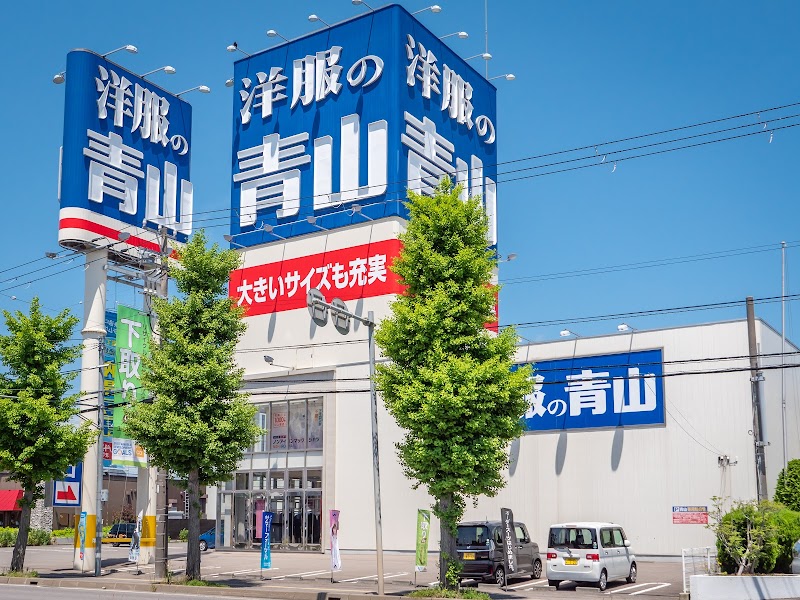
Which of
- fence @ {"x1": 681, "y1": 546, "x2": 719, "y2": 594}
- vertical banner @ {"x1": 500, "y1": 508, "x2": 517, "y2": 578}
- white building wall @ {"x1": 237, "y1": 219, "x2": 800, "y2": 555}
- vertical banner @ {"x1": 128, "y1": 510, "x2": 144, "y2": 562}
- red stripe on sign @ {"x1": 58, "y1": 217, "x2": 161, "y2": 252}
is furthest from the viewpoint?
vertical banner @ {"x1": 128, "y1": 510, "x2": 144, "y2": 562}

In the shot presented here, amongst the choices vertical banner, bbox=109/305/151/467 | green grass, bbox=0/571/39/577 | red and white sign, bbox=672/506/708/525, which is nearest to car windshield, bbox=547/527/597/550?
red and white sign, bbox=672/506/708/525

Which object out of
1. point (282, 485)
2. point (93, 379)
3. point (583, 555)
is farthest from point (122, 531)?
point (583, 555)

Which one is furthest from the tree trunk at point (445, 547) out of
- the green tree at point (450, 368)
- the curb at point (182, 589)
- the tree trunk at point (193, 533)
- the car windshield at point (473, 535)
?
the tree trunk at point (193, 533)

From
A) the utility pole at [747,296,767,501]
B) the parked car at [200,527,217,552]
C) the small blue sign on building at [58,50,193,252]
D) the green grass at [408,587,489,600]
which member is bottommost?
the parked car at [200,527,217,552]

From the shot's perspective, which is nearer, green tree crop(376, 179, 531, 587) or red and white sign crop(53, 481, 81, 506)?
green tree crop(376, 179, 531, 587)

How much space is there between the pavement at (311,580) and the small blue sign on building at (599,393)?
5.54m

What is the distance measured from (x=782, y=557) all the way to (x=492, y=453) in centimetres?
776

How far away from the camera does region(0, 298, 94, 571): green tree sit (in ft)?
97.7

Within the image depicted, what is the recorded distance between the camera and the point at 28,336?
101 ft

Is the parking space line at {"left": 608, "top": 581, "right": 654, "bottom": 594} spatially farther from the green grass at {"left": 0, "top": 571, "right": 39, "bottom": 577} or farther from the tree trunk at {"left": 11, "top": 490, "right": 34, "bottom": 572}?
the tree trunk at {"left": 11, "top": 490, "right": 34, "bottom": 572}

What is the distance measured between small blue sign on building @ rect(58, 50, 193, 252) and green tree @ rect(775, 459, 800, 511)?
81.0ft

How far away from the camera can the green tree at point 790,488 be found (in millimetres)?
30312

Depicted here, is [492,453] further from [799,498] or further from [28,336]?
[28,336]

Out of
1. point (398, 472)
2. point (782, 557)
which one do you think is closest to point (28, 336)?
point (398, 472)
